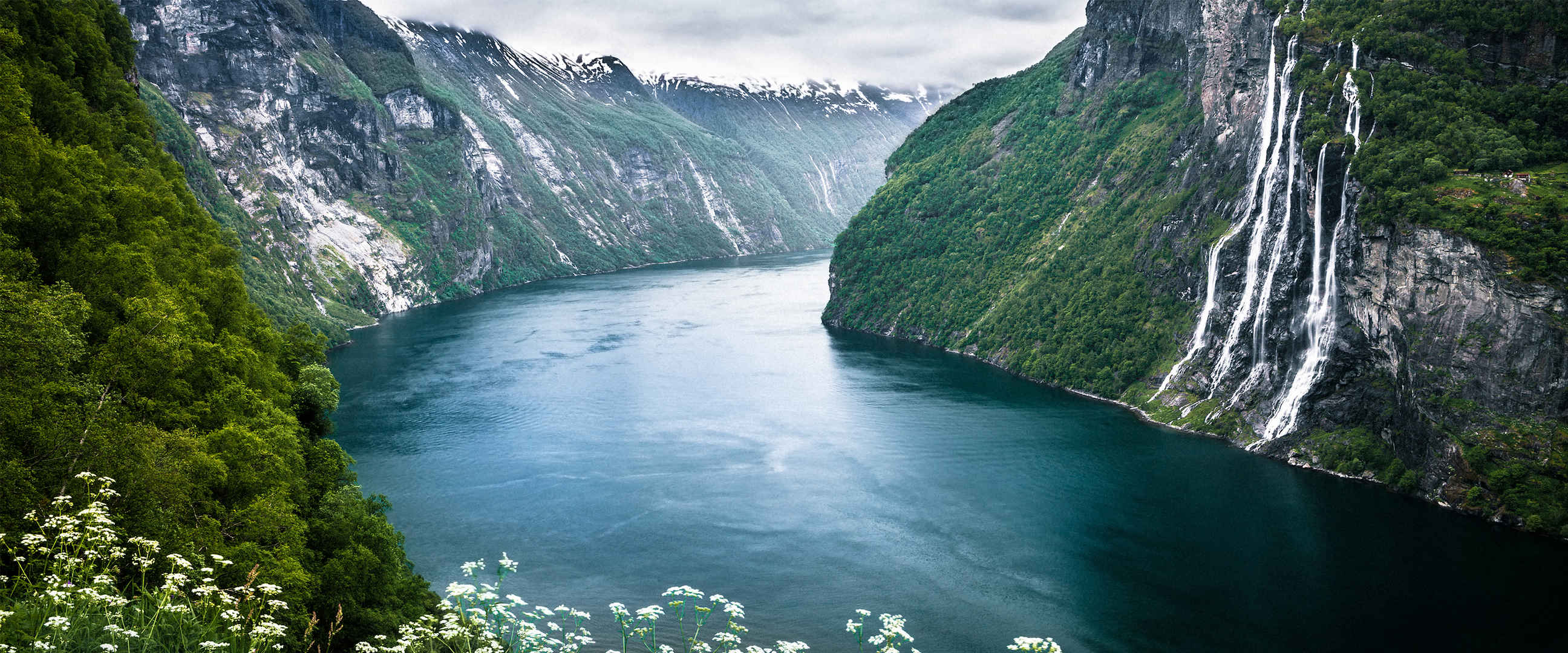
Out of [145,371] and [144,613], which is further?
[145,371]

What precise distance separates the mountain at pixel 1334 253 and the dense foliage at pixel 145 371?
152ft

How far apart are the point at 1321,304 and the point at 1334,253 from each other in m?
2.91

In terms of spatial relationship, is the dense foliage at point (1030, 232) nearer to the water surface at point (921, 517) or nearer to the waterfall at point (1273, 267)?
the water surface at point (921, 517)

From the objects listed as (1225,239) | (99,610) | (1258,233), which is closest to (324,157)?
(1225,239)

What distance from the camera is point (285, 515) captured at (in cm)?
2317

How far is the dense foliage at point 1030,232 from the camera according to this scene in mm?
74938

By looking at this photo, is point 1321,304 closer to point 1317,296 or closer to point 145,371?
point 1317,296

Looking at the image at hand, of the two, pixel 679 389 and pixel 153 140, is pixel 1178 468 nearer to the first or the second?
pixel 679 389

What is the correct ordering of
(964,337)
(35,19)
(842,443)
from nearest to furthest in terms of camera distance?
(35,19), (842,443), (964,337)

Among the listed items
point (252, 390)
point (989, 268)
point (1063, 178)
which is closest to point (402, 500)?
point (252, 390)

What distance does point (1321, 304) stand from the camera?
53.9m

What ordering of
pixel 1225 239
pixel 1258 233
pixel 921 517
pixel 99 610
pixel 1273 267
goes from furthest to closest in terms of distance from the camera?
pixel 1225 239 → pixel 1258 233 → pixel 1273 267 → pixel 921 517 → pixel 99 610

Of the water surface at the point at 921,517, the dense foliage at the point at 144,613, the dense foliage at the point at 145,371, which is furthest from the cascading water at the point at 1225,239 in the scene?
the dense foliage at the point at 144,613

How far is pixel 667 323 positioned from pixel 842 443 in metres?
52.5
